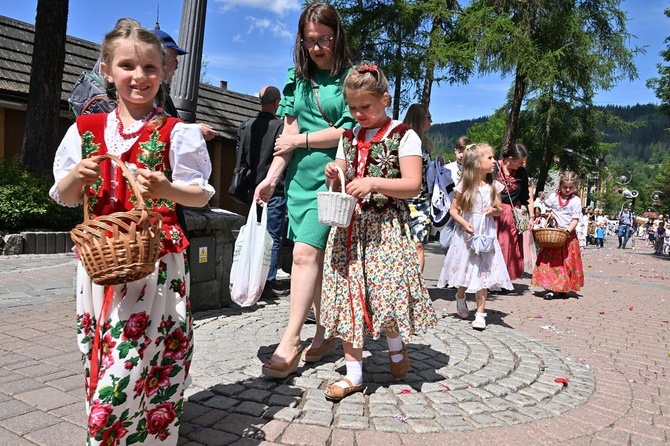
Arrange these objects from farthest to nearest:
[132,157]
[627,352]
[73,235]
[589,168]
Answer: [589,168] < [627,352] < [132,157] < [73,235]

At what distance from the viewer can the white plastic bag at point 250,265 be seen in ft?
10.0

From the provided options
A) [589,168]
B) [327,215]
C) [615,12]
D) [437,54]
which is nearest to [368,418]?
[327,215]

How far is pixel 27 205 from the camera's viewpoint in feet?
28.7

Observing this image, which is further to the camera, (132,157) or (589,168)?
(589,168)

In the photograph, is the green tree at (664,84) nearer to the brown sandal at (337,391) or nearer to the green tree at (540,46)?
the green tree at (540,46)

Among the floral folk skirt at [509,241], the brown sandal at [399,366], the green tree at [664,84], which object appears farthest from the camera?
the green tree at [664,84]

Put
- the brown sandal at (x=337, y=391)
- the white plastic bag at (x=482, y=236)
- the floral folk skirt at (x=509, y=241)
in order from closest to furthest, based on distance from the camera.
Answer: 1. the brown sandal at (x=337, y=391)
2. the white plastic bag at (x=482, y=236)
3. the floral folk skirt at (x=509, y=241)

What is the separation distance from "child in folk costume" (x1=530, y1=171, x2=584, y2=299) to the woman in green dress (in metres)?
5.09

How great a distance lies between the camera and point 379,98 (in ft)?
9.96

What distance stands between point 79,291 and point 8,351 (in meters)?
2.05

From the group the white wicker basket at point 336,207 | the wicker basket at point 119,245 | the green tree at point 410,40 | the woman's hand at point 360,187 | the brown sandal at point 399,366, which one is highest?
the green tree at point 410,40

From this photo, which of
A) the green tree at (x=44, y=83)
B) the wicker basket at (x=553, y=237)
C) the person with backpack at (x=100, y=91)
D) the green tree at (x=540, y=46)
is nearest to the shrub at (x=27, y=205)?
the green tree at (x=44, y=83)

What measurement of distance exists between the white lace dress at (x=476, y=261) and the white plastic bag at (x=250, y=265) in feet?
9.31

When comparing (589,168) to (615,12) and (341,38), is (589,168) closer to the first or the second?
(615,12)
